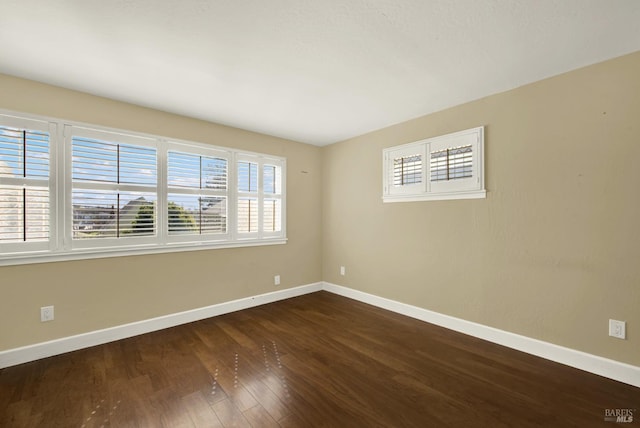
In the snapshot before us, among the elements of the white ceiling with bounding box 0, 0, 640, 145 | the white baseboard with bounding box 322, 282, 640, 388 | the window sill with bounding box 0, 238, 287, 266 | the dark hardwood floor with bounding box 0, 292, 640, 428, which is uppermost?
the white ceiling with bounding box 0, 0, 640, 145

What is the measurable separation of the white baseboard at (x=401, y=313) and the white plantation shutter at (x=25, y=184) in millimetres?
925

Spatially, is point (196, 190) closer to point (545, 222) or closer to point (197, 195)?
point (197, 195)

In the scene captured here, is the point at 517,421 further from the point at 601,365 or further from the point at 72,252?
the point at 72,252

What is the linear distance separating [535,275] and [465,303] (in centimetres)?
74

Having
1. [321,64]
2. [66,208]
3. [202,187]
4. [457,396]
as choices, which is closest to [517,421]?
[457,396]

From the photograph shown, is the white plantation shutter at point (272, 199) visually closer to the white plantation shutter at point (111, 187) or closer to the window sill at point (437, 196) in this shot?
the white plantation shutter at point (111, 187)

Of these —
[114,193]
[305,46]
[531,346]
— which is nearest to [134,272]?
[114,193]

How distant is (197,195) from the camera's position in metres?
3.32

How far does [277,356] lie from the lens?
2.44 meters

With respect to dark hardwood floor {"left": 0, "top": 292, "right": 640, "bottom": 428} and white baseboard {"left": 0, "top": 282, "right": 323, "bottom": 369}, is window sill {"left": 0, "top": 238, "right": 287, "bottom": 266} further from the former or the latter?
dark hardwood floor {"left": 0, "top": 292, "right": 640, "bottom": 428}

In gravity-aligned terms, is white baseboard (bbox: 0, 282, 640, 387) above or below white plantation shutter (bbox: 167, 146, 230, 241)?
below

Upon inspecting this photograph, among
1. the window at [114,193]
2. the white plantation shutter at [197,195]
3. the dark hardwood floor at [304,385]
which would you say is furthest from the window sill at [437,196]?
the white plantation shutter at [197,195]

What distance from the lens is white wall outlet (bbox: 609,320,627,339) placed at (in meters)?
Result: 2.04

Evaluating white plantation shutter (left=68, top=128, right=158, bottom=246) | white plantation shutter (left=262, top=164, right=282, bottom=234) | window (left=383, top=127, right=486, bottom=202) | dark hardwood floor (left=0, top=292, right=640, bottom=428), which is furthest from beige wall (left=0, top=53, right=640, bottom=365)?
white plantation shutter (left=262, top=164, right=282, bottom=234)
